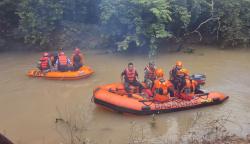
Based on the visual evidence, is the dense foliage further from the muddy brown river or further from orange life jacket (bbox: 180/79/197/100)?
orange life jacket (bbox: 180/79/197/100)

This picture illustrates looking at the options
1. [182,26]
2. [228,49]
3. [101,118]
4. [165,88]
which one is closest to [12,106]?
[101,118]

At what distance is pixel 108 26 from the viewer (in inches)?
559

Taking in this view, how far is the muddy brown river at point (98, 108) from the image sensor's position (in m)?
8.05

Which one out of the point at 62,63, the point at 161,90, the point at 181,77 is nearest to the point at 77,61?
the point at 62,63

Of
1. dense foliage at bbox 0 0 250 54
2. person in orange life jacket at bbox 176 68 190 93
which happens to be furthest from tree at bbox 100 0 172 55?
person in orange life jacket at bbox 176 68 190 93

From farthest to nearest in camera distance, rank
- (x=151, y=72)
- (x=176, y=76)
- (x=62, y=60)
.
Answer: (x=62, y=60), (x=151, y=72), (x=176, y=76)

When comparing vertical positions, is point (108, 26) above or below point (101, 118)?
above

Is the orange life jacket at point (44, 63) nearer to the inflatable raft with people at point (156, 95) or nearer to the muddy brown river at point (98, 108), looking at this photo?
the muddy brown river at point (98, 108)

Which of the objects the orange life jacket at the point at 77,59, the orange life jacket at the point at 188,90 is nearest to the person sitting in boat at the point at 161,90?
the orange life jacket at the point at 188,90

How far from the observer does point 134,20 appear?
43.4 ft

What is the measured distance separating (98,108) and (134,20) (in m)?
4.96

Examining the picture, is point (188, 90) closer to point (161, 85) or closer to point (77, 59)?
point (161, 85)

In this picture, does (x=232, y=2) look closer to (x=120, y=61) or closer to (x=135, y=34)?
(x=135, y=34)

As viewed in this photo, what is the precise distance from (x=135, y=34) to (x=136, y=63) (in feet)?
3.79
